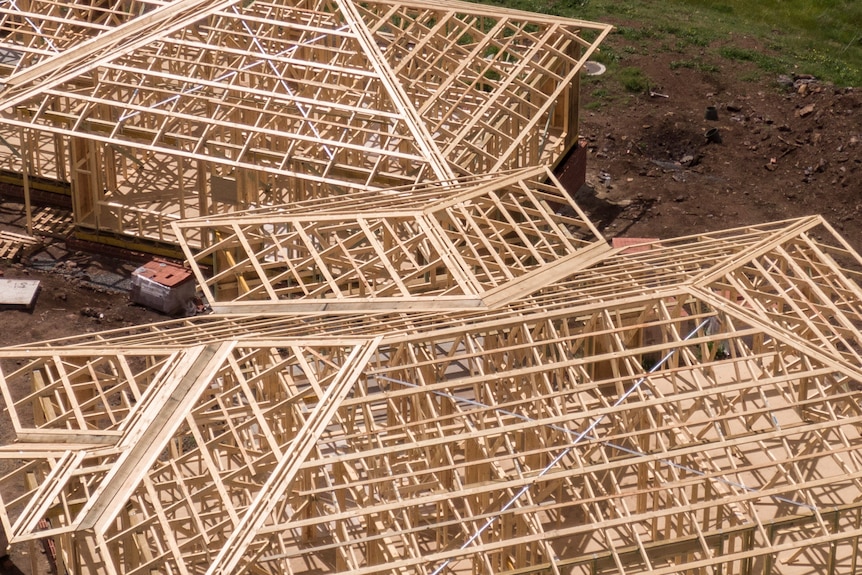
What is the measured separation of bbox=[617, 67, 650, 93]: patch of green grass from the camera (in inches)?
1930

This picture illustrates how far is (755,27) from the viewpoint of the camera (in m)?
53.7

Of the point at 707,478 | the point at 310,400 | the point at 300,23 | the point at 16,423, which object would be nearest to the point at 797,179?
the point at 300,23

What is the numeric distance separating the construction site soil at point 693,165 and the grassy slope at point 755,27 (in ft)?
3.70

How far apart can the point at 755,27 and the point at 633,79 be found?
703 cm

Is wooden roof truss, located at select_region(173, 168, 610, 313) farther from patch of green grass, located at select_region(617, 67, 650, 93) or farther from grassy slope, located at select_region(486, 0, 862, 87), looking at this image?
grassy slope, located at select_region(486, 0, 862, 87)

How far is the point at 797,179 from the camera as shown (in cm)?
4422

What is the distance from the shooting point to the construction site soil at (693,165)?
38.5 metres

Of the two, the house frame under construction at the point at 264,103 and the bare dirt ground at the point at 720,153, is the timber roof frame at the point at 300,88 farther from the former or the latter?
the bare dirt ground at the point at 720,153

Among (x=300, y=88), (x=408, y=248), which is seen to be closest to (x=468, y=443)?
(x=408, y=248)

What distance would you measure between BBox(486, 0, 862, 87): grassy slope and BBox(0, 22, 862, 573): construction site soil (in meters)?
1.13

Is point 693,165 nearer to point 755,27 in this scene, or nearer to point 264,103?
point 755,27

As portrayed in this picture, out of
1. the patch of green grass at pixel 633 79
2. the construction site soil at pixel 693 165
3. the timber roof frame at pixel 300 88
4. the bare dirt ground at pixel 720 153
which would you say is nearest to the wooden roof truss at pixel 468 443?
the timber roof frame at pixel 300 88

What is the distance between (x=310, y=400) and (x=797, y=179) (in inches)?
736

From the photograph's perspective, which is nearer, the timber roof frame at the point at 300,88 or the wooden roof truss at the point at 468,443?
the wooden roof truss at the point at 468,443
